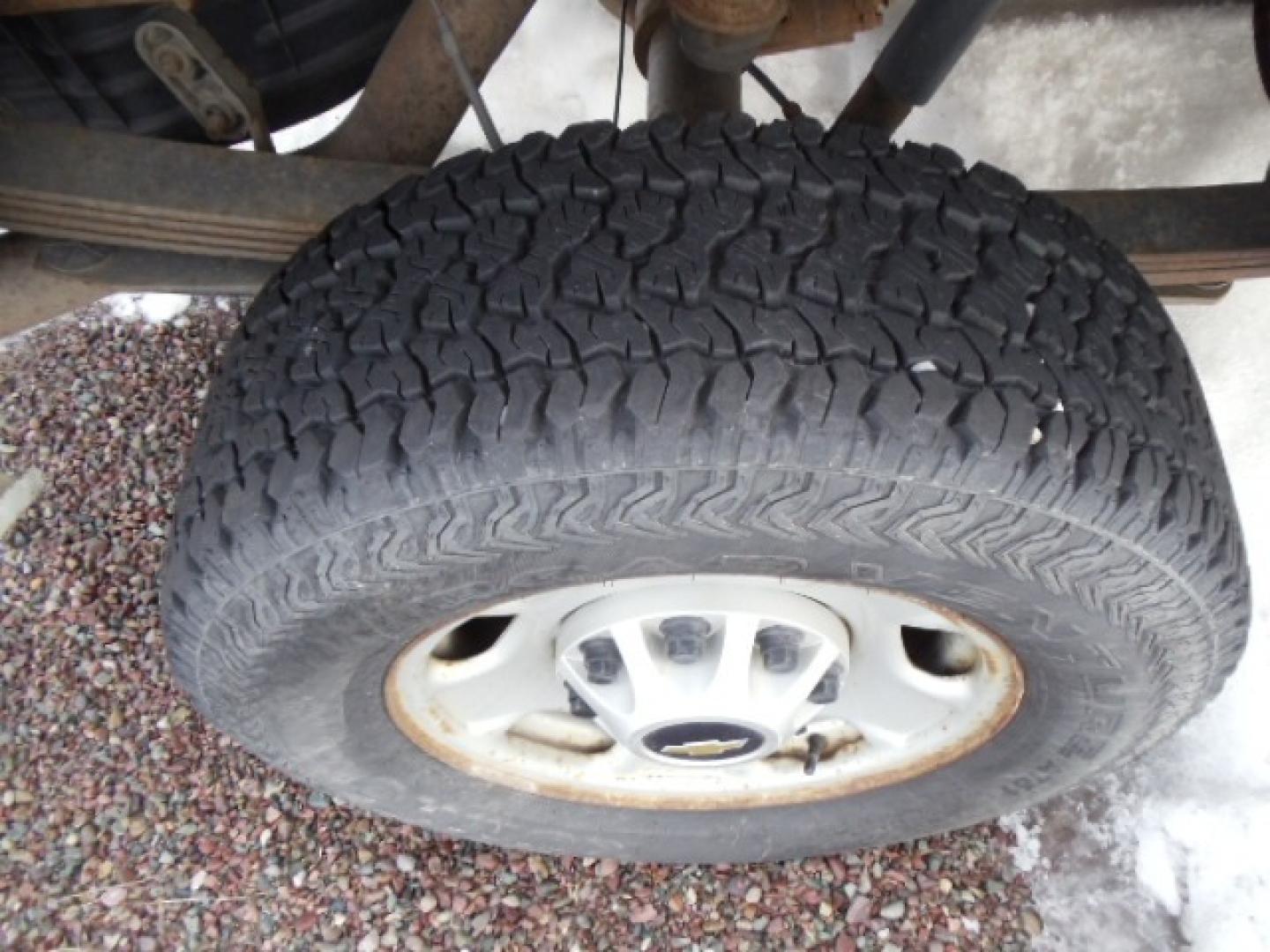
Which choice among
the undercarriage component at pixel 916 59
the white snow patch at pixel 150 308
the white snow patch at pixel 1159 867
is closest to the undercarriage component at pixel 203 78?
the undercarriage component at pixel 916 59

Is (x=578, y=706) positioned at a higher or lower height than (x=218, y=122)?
lower

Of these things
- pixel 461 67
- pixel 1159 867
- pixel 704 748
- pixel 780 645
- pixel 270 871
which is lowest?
pixel 1159 867

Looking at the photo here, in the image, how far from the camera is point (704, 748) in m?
2.19

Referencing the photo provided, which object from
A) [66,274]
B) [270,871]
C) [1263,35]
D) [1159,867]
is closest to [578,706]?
[270,871]

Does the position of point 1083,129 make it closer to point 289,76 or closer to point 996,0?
point 996,0

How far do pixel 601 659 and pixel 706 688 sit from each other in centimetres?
17

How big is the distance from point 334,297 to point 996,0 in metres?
1.09

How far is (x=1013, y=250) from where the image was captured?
1.70 m

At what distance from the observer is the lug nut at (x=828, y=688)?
7.04 ft

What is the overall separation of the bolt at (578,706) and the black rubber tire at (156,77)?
1.24m

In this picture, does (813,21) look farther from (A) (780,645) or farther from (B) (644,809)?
(B) (644,809)

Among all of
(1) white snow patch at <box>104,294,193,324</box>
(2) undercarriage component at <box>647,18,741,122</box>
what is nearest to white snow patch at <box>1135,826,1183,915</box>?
(2) undercarriage component at <box>647,18,741,122</box>

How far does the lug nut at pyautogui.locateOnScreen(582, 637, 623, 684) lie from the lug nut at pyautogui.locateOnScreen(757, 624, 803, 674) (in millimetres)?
233

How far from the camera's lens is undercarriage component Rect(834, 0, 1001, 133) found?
1992 mm
